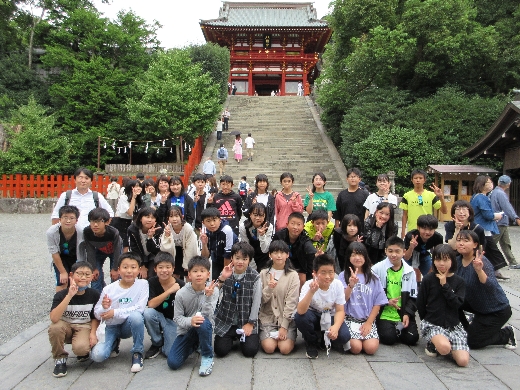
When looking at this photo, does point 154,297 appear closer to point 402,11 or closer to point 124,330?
point 124,330

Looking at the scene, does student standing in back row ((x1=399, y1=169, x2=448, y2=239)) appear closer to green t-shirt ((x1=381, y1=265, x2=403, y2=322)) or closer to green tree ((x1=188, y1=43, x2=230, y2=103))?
green t-shirt ((x1=381, y1=265, x2=403, y2=322))

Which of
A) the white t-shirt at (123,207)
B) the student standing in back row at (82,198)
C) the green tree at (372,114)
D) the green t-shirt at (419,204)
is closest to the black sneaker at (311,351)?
the student standing in back row at (82,198)

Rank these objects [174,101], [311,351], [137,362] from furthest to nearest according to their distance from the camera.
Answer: [174,101]
[311,351]
[137,362]

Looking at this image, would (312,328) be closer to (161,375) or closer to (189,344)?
(189,344)

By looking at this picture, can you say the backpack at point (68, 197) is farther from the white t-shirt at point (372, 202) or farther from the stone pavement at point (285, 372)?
the white t-shirt at point (372, 202)

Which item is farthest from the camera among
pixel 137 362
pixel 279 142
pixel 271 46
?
pixel 271 46

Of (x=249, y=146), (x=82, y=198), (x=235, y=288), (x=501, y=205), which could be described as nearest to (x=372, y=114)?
(x=249, y=146)

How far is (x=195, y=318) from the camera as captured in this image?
135 inches

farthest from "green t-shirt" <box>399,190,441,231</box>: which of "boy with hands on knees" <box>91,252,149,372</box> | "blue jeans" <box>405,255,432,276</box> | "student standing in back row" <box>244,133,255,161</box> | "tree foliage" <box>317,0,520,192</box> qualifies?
"student standing in back row" <box>244,133,255,161</box>

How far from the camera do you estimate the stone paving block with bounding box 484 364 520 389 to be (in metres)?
3.29

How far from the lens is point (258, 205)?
15.5 ft

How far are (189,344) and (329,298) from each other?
125 cm

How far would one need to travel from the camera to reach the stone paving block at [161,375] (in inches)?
129

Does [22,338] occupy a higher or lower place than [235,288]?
lower
